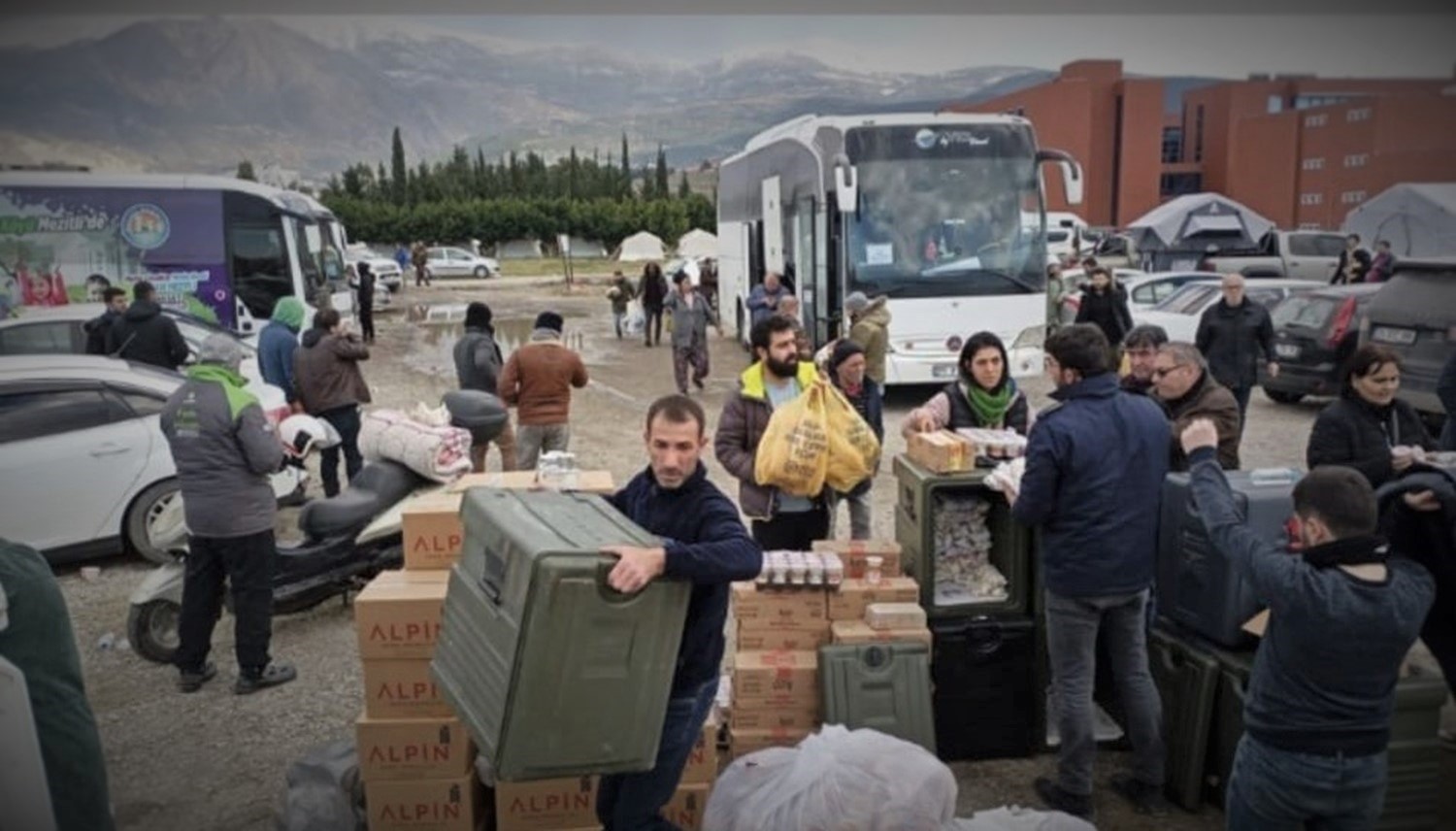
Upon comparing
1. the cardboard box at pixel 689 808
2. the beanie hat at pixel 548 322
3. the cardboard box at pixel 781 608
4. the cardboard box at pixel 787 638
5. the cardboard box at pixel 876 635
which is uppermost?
the beanie hat at pixel 548 322

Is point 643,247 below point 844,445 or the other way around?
the other way around

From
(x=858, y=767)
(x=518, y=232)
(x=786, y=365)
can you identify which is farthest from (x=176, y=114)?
(x=518, y=232)

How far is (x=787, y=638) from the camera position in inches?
161

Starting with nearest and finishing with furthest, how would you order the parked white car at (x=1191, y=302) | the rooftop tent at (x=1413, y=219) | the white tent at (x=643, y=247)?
the parked white car at (x=1191, y=302) < the rooftop tent at (x=1413, y=219) < the white tent at (x=643, y=247)

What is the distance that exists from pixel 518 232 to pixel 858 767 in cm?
4864

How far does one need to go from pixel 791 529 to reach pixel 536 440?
283cm

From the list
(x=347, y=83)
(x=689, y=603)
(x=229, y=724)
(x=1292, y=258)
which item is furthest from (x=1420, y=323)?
(x=1292, y=258)

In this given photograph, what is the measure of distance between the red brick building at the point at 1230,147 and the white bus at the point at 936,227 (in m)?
20.6

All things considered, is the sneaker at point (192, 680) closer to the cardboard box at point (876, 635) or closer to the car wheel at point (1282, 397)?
the cardboard box at point (876, 635)

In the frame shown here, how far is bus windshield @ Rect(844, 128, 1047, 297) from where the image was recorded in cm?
1131

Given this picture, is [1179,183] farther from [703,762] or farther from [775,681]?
[703,762]

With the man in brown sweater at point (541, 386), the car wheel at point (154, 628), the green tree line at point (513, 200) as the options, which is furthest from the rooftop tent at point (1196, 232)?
the car wheel at point (154, 628)

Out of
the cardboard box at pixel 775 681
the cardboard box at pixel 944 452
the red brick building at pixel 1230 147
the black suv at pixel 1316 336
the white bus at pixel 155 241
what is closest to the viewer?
the cardboard box at pixel 775 681

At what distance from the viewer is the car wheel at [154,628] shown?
528cm
